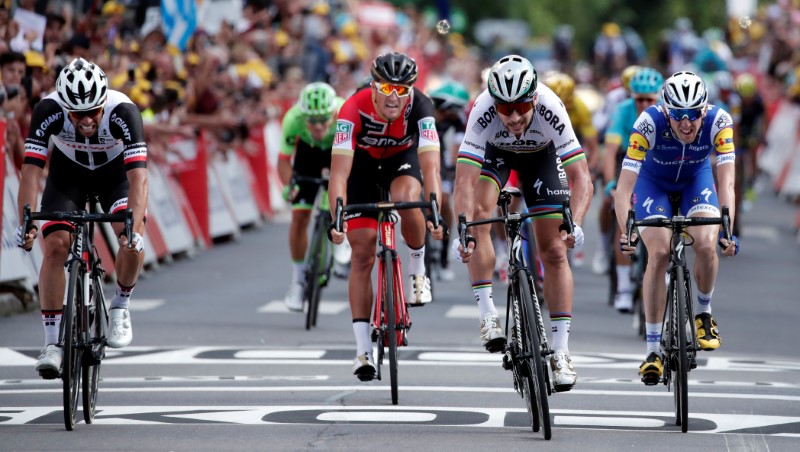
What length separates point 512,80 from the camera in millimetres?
9484

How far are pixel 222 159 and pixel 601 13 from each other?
2564 inches

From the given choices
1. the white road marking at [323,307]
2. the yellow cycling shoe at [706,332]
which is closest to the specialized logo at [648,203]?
the yellow cycling shoe at [706,332]

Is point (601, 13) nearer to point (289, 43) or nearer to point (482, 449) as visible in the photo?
point (289, 43)

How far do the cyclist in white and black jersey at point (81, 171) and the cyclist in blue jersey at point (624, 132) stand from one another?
561cm

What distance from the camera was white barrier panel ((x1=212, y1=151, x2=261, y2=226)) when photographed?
22.7 m

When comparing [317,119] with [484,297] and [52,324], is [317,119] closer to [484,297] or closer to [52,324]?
[484,297]

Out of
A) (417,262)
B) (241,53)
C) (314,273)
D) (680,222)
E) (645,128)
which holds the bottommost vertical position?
(314,273)

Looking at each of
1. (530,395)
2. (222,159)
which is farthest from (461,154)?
(222,159)

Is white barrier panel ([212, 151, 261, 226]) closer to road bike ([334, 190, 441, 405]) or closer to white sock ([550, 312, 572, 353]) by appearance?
road bike ([334, 190, 441, 405])

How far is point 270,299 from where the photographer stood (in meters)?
16.8

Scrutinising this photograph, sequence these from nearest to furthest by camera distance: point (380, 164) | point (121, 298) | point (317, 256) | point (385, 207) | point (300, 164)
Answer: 1. point (121, 298)
2. point (385, 207)
3. point (380, 164)
4. point (317, 256)
5. point (300, 164)

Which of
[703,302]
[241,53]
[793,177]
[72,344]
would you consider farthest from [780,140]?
[72,344]

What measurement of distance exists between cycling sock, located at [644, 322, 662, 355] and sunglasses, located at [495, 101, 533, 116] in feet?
5.22

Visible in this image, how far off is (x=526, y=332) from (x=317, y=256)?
5.24 metres
